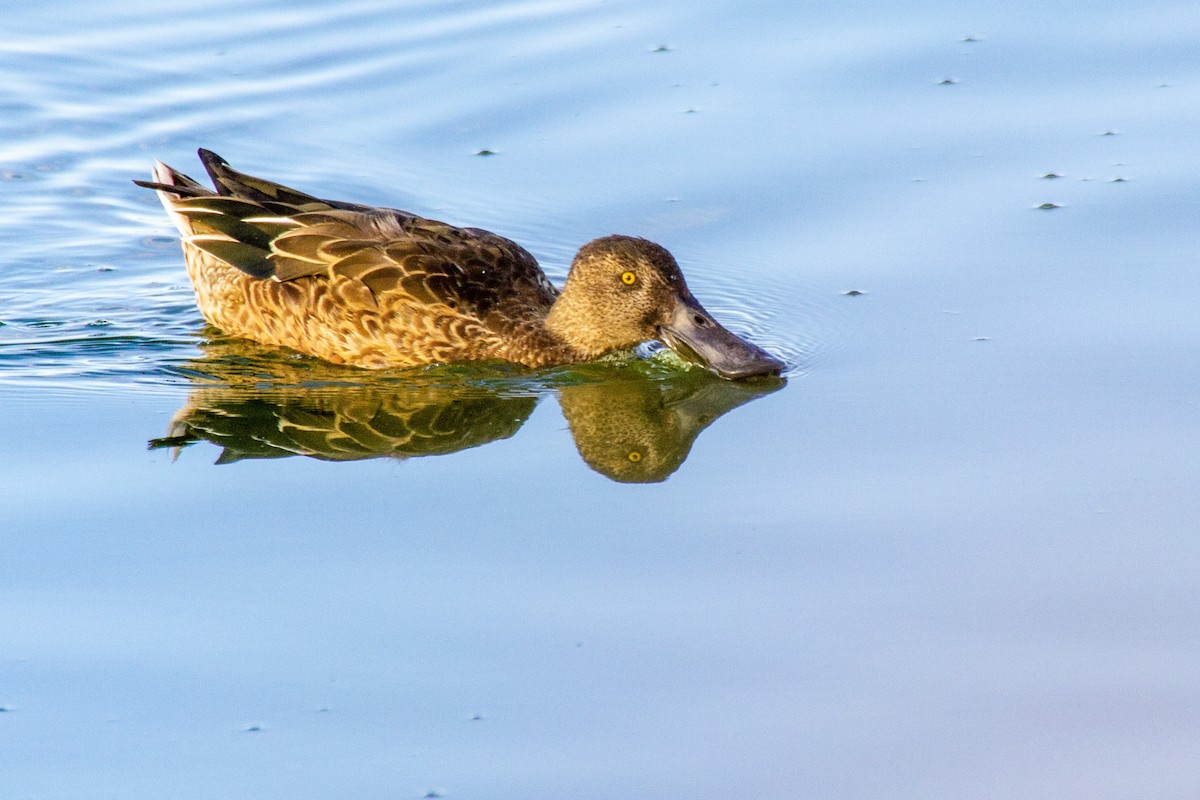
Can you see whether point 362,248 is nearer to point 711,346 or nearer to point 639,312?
point 639,312

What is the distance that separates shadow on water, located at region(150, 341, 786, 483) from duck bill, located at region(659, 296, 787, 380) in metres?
0.08

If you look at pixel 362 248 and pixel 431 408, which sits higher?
pixel 362 248

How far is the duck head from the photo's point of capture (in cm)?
910

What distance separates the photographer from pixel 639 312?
9.37m

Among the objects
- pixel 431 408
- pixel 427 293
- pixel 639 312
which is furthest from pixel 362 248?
pixel 639 312

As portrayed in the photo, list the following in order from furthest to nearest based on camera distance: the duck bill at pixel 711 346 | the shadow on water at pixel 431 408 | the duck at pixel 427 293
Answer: the duck at pixel 427 293
the duck bill at pixel 711 346
the shadow on water at pixel 431 408

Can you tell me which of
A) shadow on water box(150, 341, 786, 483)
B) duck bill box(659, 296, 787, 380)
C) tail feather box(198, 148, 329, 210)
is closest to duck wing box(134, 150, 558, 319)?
tail feather box(198, 148, 329, 210)

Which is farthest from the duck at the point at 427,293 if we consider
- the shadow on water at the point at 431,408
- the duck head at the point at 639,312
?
the shadow on water at the point at 431,408

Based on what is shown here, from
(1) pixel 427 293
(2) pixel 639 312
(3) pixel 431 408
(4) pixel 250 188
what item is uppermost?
(4) pixel 250 188

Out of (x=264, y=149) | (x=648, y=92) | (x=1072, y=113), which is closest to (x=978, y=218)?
(x=1072, y=113)

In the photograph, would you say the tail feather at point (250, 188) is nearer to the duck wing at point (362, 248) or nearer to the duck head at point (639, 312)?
the duck wing at point (362, 248)

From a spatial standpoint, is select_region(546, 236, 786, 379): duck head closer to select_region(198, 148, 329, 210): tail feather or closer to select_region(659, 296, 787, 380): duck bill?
select_region(659, 296, 787, 380): duck bill

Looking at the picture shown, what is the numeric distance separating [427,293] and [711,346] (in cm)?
158

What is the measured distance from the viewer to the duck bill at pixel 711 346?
9023 mm
